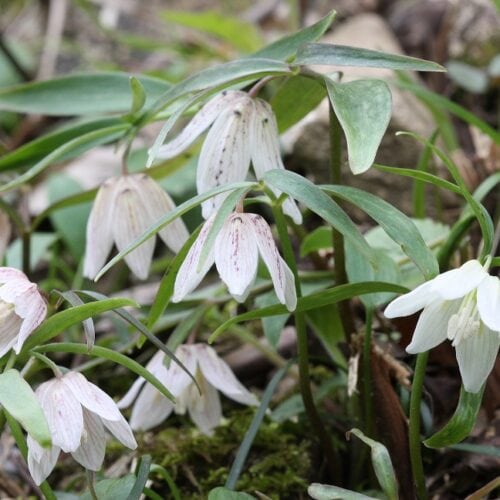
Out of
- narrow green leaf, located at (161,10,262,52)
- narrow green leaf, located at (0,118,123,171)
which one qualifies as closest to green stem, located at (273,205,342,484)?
narrow green leaf, located at (0,118,123,171)

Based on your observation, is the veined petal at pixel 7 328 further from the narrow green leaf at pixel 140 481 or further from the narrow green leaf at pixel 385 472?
the narrow green leaf at pixel 385 472

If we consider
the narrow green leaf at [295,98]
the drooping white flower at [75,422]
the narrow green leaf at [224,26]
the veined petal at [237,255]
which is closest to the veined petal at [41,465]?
the drooping white flower at [75,422]

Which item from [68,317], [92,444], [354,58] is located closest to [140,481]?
[92,444]

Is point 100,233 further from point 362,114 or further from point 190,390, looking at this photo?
point 362,114

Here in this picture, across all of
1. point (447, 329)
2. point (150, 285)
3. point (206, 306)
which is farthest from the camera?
point (150, 285)

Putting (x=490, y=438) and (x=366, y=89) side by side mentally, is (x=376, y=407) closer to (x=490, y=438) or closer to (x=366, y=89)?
(x=490, y=438)

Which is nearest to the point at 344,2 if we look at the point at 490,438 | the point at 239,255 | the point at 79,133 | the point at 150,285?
A: the point at 150,285

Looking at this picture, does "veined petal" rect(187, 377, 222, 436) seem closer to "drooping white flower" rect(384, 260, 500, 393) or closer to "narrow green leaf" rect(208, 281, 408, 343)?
"narrow green leaf" rect(208, 281, 408, 343)
